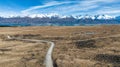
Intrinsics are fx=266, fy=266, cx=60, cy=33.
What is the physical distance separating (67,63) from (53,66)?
6487 mm

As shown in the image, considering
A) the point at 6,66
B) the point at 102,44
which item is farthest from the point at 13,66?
the point at 102,44

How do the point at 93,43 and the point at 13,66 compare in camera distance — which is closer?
the point at 13,66

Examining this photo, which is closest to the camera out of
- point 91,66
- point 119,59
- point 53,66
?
point 53,66

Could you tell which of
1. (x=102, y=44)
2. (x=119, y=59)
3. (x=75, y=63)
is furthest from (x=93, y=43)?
(x=75, y=63)

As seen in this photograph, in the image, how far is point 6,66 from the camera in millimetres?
44219

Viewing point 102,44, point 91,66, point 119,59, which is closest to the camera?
point 91,66

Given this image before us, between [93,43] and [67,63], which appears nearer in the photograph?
[67,63]

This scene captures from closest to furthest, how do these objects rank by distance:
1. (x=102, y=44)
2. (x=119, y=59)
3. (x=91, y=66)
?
1. (x=91, y=66)
2. (x=119, y=59)
3. (x=102, y=44)

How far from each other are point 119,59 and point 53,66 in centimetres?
1794

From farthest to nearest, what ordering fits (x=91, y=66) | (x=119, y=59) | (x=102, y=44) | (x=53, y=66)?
(x=102, y=44)
(x=119, y=59)
(x=91, y=66)
(x=53, y=66)

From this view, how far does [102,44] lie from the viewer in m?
81.2

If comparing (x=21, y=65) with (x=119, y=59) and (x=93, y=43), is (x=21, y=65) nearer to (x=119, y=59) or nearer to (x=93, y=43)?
(x=119, y=59)

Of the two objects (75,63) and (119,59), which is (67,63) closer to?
(75,63)

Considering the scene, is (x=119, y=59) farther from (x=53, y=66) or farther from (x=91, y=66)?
(x=53, y=66)
